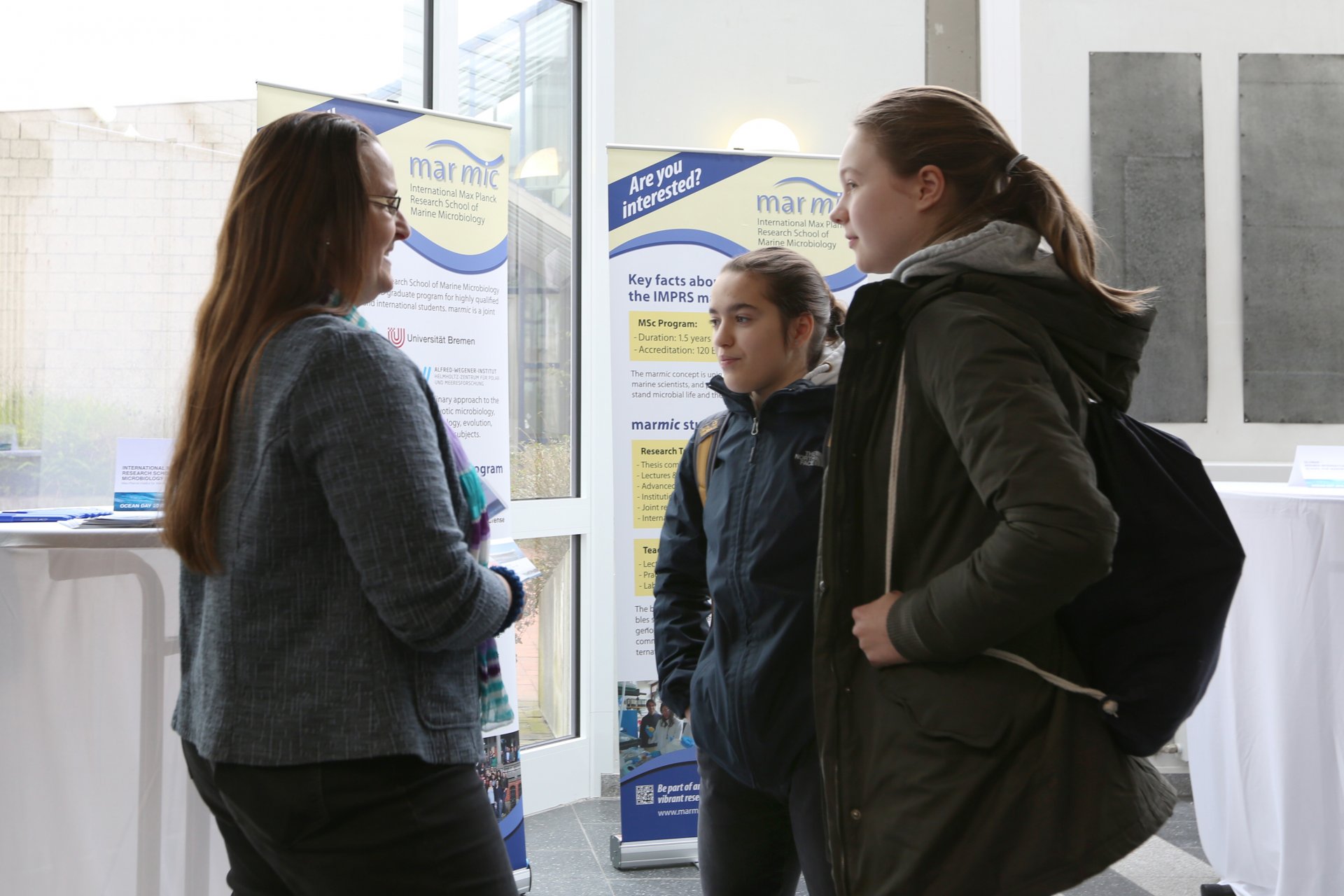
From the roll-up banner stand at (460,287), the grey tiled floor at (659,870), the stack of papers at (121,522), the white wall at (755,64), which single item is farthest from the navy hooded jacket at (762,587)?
the white wall at (755,64)

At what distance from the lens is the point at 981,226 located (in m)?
1.18

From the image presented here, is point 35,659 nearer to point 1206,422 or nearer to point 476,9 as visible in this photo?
point 476,9

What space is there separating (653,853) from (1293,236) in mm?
3679

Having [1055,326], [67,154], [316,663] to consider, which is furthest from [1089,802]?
[67,154]

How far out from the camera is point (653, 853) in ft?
11.2

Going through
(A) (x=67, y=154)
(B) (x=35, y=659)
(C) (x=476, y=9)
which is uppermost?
(C) (x=476, y=9)

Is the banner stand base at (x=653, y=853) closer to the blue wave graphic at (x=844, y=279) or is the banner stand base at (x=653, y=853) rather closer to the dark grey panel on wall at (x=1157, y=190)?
the blue wave graphic at (x=844, y=279)

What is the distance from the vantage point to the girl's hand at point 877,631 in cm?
110

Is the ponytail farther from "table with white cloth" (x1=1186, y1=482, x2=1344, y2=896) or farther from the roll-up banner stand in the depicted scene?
the roll-up banner stand

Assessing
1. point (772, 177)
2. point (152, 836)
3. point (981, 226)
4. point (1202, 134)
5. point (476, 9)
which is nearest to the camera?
point (981, 226)

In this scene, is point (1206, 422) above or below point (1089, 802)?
above

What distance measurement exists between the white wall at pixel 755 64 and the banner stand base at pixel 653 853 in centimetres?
271

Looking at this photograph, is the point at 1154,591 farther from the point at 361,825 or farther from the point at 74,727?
the point at 74,727

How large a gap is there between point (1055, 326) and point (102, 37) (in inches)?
122
